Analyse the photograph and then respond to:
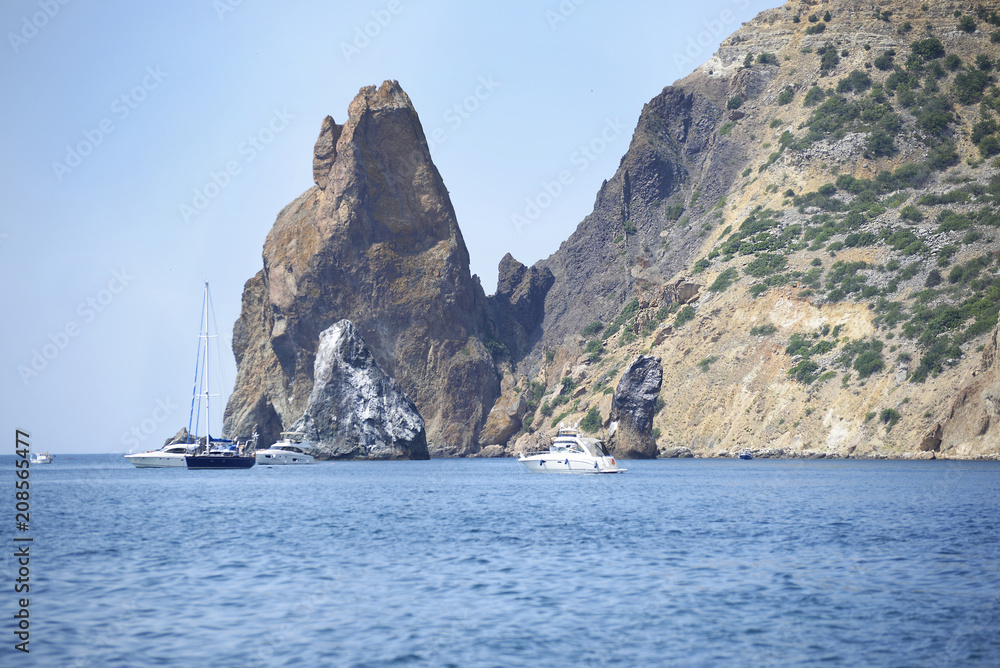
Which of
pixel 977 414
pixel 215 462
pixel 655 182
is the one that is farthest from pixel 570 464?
pixel 655 182

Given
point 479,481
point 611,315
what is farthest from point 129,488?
point 611,315

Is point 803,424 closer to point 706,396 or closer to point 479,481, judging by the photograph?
point 706,396

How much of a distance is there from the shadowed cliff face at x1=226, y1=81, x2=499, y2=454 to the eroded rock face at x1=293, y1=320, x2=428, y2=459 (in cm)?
4263

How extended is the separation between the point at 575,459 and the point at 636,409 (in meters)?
26.6

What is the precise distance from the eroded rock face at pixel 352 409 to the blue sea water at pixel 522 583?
6271 cm

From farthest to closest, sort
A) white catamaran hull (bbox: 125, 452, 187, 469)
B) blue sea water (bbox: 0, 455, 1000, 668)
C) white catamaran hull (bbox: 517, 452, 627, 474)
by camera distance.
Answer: white catamaran hull (bbox: 125, 452, 187, 469) < white catamaran hull (bbox: 517, 452, 627, 474) < blue sea water (bbox: 0, 455, 1000, 668)

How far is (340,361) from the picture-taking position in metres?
117

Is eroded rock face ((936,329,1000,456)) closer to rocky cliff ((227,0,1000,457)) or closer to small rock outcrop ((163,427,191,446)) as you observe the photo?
rocky cliff ((227,0,1000,457))

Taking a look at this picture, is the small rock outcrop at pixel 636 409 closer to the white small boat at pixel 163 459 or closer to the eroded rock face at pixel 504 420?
the white small boat at pixel 163 459

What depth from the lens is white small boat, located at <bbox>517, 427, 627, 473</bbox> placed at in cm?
8019

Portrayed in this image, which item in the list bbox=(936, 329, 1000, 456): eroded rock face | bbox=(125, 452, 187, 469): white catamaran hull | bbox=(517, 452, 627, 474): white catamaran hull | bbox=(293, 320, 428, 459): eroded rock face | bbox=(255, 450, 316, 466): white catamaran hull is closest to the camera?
bbox=(517, 452, 627, 474): white catamaran hull

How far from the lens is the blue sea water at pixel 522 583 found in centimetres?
1909

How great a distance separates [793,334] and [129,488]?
81644 millimetres

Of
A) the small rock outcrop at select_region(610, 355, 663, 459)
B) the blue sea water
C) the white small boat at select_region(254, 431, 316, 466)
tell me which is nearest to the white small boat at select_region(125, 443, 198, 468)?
the white small boat at select_region(254, 431, 316, 466)
